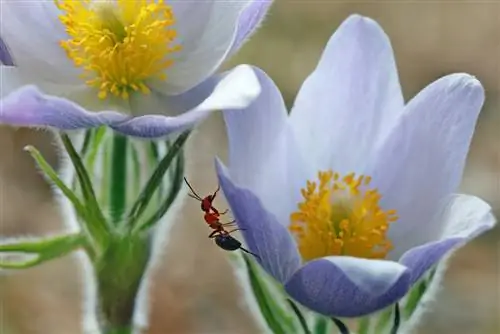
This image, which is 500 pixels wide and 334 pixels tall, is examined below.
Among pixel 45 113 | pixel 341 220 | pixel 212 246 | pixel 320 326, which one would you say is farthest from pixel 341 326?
pixel 212 246

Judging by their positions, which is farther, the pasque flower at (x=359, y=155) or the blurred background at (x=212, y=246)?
the blurred background at (x=212, y=246)

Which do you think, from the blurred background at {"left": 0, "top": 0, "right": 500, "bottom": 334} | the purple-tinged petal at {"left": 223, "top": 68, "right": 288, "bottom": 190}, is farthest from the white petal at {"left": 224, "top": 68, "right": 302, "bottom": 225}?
the blurred background at {"left": 0, "top": 0, "right": 500, "bottom": 334}

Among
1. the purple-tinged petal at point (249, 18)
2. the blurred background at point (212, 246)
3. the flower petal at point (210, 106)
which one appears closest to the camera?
the flower petal at point (210, 106)

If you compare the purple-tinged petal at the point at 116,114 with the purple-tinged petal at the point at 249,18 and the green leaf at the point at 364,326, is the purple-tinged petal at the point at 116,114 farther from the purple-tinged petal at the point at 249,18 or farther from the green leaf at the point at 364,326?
the green leaf at the point at 364,326

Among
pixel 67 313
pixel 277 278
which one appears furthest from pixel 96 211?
pixel 67 313

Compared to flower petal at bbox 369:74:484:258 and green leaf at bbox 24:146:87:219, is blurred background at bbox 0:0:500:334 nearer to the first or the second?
flower petal at bbox 369:74:484:258

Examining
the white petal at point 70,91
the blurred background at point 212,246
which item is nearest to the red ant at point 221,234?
the white petal at point 70,91
